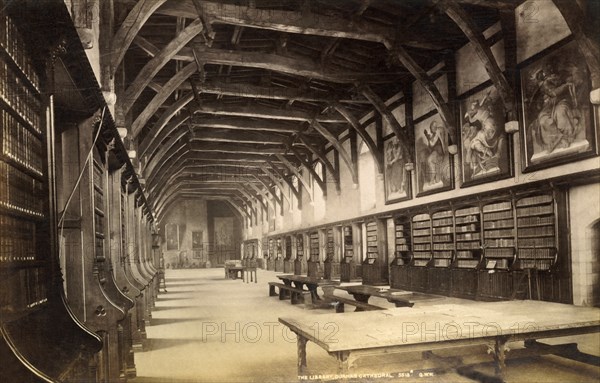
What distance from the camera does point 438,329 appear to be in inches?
160

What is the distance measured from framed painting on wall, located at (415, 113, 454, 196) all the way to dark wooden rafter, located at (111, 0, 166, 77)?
21.9 ft

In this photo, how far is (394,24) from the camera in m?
9.38

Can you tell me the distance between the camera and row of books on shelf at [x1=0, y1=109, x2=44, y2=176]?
7.47 ft

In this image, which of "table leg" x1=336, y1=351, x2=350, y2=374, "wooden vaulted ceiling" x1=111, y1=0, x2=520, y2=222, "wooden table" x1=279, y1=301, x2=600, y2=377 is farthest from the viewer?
"wooden vaulted ceiling" x1=111, y1=0, x2=520, y2=222

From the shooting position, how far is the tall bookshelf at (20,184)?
88.0 inches

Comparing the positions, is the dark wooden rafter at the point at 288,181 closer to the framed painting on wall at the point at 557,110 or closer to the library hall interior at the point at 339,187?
the library hall interior at the point at 339,187

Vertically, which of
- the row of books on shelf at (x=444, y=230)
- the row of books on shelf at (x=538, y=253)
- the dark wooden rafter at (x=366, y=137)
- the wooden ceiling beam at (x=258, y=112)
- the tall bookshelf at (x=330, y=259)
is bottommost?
the tall bookshelf at (x=330, y=259)

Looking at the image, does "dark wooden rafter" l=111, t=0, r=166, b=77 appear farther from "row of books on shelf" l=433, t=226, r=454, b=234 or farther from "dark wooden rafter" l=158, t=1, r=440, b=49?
"row of books on shelf" l=433, t=226, r=454, b=234

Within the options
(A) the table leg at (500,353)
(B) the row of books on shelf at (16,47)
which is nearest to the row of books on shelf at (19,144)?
(B) the row of books on shelf at (16,47)

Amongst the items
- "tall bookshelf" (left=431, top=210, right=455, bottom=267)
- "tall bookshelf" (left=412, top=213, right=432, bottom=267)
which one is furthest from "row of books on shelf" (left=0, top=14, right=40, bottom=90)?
"tall bookshelf" (left=412, top=213, right=432, bottom=267)

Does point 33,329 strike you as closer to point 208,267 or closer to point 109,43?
point 109,43

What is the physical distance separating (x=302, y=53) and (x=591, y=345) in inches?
326

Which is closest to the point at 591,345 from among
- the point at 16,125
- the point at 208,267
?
A: the point at 16,125

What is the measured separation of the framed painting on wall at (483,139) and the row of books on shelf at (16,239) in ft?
26.1
